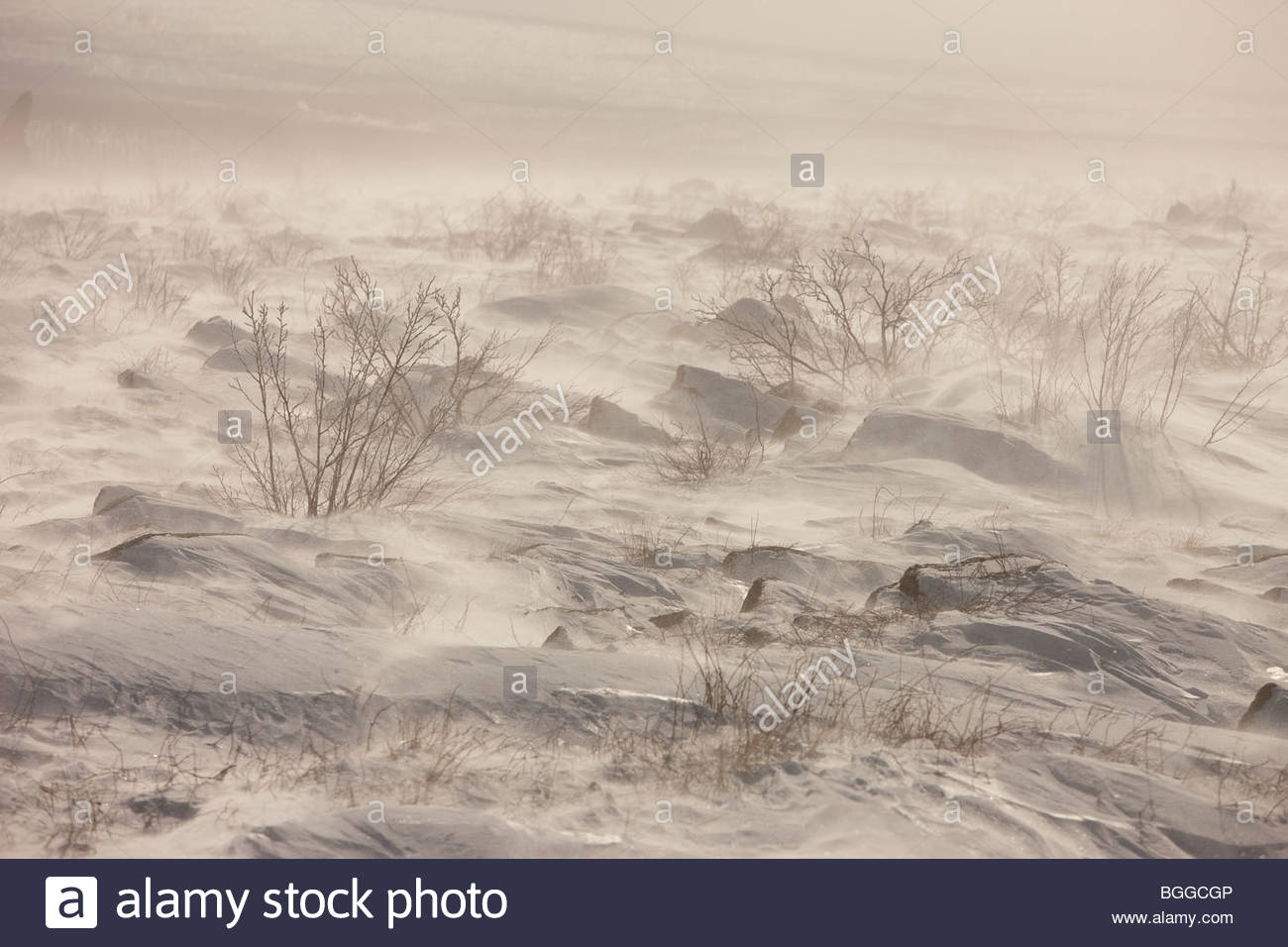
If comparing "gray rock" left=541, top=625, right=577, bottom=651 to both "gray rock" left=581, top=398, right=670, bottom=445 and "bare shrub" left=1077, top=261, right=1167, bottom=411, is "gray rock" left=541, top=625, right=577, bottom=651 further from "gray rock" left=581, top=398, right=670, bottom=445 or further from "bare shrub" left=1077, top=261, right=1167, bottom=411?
"bare shrub" left=1077, top=261, right=1167, bottom=411

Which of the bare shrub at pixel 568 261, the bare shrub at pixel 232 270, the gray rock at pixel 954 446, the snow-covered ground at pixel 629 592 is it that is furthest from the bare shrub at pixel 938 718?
the bare shrub at pixel 232 270

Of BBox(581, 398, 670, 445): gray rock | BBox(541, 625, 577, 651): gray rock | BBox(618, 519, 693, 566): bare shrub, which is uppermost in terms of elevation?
BBox(581, 398, 670, 445): gray rock

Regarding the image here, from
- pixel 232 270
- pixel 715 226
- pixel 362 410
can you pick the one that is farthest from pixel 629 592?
pixel 715 226

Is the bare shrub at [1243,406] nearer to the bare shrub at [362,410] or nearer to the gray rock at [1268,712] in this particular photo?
the gray rock at [1268,712]

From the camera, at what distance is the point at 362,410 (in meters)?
8.22

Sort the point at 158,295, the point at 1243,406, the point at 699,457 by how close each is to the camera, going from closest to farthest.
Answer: the point at 699,457 → the point at 1243,406 → the point at 158,295

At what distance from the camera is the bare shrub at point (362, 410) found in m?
6.77

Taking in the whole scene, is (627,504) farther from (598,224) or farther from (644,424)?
(598,224)

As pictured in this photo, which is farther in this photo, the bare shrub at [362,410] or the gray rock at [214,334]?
the gray rock at [214,334]

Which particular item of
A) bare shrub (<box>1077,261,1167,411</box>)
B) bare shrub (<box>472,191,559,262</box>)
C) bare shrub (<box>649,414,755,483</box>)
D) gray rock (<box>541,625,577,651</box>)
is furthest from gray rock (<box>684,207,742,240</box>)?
gray rock (<box>541,625,577,651</box>)

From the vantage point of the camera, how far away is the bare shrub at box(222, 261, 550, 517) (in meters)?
6.77

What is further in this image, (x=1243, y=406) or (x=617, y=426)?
(x=1243, y=406)

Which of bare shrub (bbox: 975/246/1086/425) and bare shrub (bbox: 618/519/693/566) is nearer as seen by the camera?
bare shrub (bbox: 618/519/693/566)

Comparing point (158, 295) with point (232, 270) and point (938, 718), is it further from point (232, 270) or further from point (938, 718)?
point (938, 718)
